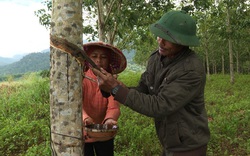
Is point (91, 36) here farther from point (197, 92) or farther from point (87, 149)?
point (197, 92)

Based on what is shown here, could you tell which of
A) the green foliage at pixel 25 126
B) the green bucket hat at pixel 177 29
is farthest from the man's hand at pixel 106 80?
the green foliage at pixel 25 126

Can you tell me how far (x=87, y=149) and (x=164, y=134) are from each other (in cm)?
87

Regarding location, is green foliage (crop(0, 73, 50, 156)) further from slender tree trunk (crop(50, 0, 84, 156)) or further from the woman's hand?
slender tree trunk (crop(50, 0, 84, 156))

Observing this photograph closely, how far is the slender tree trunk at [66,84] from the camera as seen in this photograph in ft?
5.15

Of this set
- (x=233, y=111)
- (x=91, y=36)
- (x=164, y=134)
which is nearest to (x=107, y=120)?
(x=164, y=134)

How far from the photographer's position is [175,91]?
164 cm

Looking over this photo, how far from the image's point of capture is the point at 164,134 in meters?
1.92

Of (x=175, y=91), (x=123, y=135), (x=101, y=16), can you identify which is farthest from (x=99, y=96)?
(x=101, y=16)

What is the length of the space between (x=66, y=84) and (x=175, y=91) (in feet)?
2.27

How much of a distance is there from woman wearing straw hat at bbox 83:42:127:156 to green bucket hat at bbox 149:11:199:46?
2.09 feet

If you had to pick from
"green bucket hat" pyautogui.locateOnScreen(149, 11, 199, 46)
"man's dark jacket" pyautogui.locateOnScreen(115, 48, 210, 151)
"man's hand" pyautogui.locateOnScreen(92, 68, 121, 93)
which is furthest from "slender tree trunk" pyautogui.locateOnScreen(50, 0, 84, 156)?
"green bucket hat" pyautogui.locateOnScreen(149, 11, 199, 46)

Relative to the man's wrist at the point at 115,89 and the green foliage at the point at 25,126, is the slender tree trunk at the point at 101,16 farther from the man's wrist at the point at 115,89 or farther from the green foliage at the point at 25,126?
the man's wrist at the point at 115,89

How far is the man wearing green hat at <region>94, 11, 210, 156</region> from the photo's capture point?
1611mm

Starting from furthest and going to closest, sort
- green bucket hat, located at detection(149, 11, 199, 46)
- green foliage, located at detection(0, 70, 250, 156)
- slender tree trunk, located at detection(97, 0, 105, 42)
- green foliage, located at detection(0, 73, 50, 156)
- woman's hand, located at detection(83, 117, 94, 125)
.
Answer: slender tree trunk, located at detection(97, 0, 105, 42) → green foliage, located at detection(0, 73, 50, 156) → green foliage, located at detection(0, 70, 250, 156) → woman's hand, located at detection(83, 117, 94, 125) → green bucket hat, located at detection(149, 11, 199, 46)
